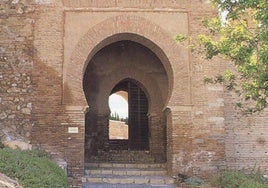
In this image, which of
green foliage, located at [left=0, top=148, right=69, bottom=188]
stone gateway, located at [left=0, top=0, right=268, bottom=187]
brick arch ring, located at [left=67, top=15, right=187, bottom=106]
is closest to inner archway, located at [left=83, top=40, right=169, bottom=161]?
stone gateway, located at [left=0, top=0, right=268, bottom=187]

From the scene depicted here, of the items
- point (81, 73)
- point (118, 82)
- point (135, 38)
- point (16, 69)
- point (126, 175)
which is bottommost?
point (126, 175)

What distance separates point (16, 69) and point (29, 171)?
4.45 meters

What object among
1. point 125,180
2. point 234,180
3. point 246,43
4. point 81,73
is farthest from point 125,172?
point 246,43

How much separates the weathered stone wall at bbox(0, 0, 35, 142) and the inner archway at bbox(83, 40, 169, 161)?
3.35 meters

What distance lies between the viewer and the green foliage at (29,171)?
733 centimetres

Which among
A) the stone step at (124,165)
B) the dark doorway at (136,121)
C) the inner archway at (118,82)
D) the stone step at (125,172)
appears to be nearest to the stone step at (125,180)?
the stone step at (125,172)

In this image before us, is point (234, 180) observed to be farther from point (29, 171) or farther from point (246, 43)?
point (29, 171)

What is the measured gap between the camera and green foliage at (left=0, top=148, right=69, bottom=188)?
7332 mm

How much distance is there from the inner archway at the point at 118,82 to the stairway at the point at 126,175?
1.54 metres

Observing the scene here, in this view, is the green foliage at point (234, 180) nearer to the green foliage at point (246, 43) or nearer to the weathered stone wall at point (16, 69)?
the green foliage at point (246, 43)

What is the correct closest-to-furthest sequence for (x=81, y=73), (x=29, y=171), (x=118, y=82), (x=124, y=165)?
(x=29, y=171) → (x=81, y=73) → (x=124, y=165) → (x=118, y=82)

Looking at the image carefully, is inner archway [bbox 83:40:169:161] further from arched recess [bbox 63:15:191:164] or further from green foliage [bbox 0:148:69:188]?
green foliage [bbox 0:148:69:188]

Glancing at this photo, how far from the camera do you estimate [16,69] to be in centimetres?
1136

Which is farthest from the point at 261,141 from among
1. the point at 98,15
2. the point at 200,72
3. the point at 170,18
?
the point at 98,15
